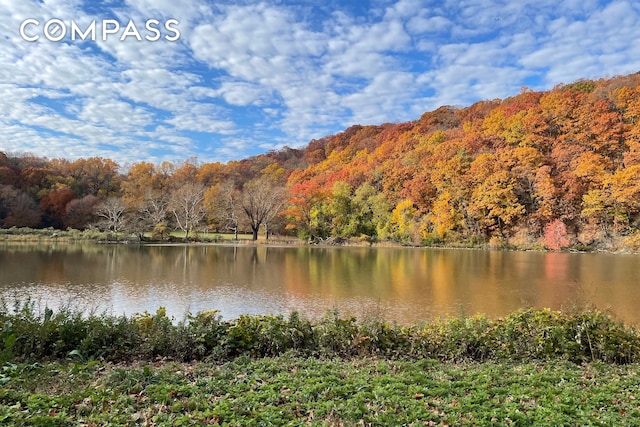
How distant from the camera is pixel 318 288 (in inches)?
559

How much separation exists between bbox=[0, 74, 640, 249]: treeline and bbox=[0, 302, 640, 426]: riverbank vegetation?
34.7 meters

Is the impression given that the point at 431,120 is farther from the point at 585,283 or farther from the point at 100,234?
the point at 585,283

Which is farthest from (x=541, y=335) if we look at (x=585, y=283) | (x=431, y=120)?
(x=431, y=120)

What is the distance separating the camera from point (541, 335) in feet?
19.6

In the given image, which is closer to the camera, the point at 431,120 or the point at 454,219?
the point at 454,219

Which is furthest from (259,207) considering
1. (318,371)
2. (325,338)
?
(318,371)

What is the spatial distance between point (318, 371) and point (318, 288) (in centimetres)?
946

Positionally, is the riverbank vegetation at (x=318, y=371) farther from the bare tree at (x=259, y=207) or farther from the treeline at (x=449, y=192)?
the bare tree at (x=259, y=207)

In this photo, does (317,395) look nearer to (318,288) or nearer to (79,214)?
(318,288)

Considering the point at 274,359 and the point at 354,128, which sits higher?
the point at 354,128

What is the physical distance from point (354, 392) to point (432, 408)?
79 cm

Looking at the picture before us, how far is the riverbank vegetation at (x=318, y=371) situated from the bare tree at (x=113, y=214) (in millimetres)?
42456

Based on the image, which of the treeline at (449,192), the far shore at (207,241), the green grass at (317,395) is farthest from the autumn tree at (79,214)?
the green grass at (317,395)

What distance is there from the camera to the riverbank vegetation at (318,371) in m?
3.60
